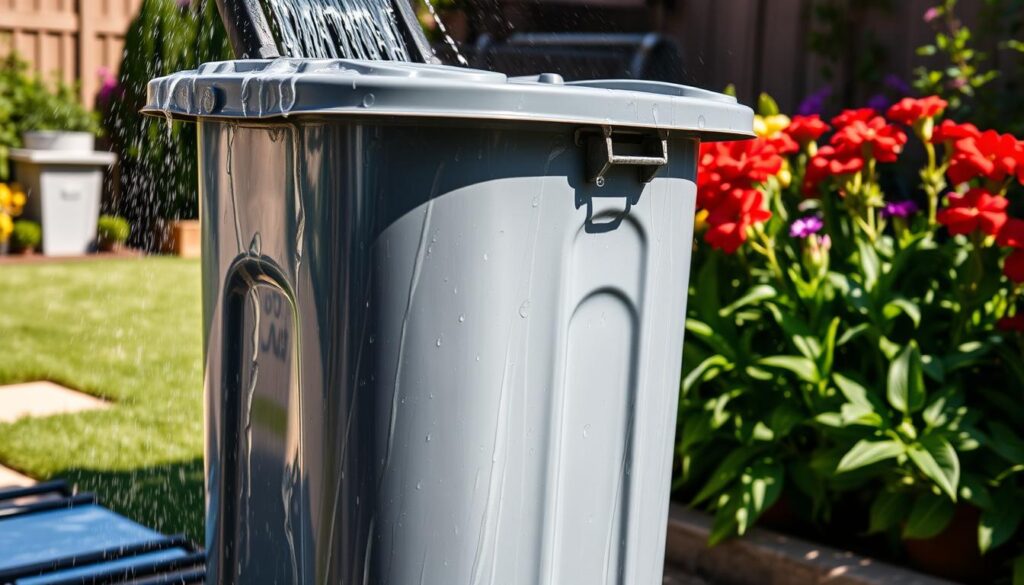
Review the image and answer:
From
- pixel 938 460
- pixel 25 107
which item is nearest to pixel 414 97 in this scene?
pixel 938 460

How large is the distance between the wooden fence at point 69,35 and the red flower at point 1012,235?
7439mm

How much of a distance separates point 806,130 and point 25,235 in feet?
20.0

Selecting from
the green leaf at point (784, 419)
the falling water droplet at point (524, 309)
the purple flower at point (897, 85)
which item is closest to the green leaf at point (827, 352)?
the green leaf at point (784, 419)

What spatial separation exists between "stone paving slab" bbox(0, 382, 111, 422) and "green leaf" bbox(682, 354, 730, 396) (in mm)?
2266

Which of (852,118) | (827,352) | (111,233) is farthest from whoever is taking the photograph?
(111,233)

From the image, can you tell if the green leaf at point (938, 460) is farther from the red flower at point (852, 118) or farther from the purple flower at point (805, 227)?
the red flower at point (852, 118)

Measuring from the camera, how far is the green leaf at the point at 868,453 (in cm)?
245

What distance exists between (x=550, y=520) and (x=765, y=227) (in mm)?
1545

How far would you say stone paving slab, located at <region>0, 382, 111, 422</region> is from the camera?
4.00 m

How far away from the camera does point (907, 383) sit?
2598mm

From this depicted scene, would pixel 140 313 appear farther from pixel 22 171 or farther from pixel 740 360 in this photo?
pixel 740 360

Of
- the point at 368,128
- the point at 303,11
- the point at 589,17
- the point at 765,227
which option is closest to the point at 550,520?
the point at 368,128

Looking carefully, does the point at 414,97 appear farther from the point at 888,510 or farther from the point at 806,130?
the point at 806,130

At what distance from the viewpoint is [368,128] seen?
1.45 m
